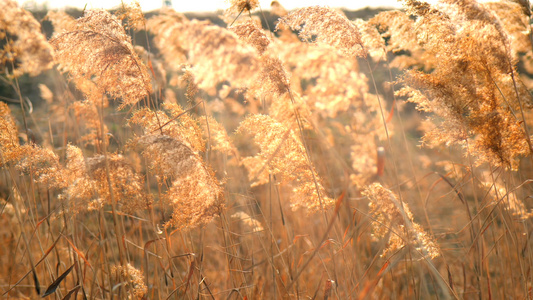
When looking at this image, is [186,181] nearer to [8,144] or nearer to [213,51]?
[213,51]

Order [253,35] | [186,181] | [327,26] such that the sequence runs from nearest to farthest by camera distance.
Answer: [186,181], [253,35], [327,26]

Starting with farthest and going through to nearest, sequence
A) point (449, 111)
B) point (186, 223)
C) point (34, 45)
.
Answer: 1. point (34, 45)
2. point (449, 111)
3. point (186, 223)

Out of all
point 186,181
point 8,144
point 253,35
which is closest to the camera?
point 186,181

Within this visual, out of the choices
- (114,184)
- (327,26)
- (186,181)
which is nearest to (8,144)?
(114,184)

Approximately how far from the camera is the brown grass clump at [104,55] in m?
1.68

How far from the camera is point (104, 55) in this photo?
1.72 metres

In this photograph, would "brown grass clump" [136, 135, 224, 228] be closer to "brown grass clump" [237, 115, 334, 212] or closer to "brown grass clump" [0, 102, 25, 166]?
"brown grass clump" [237, 115, 334, 212]

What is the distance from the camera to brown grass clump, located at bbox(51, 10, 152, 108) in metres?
1.68

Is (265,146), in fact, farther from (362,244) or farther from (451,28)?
(362,244)

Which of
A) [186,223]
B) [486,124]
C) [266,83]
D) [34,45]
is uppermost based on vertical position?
[34,45]

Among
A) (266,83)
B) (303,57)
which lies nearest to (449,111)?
(303,57)

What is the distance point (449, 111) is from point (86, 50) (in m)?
1.62

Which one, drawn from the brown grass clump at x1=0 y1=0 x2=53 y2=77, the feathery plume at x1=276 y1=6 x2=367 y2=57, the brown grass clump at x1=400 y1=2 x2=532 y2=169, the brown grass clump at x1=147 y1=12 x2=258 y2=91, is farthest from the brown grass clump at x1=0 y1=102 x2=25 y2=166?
the brown grass clump at x1=400 y1=2 x2=532 y2=169

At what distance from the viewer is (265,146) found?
1805 mm
